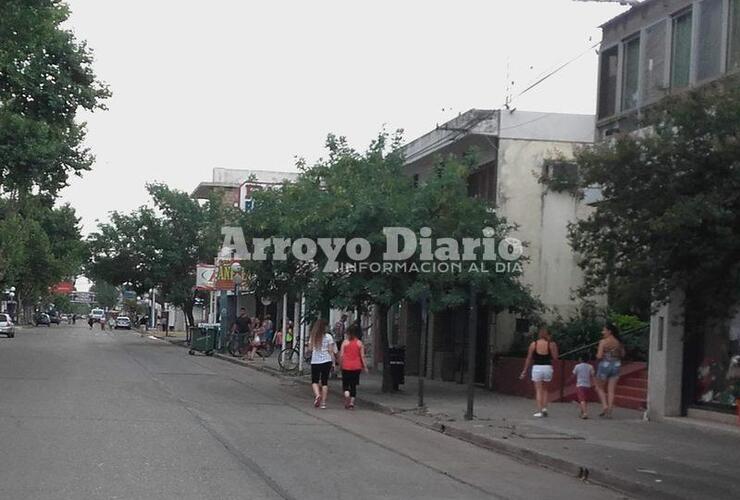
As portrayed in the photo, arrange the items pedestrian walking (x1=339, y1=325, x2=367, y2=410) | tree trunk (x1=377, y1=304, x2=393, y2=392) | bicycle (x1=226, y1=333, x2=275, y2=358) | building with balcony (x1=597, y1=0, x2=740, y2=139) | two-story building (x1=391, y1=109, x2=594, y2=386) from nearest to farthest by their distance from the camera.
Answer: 1. building with balcony (x1=597, y1=0, x2=740, y2=139)
2. pedestrian walking (x1=339, y1=325, x2=367, y2=410)
3. tree trunk (x1=377, y1=304, x2=393, y2=392)
4. two-story building (x1=391, y1=109, x2=594, y2=386)
5. bicycle (x1=226, y1=333, x2=275, y2=358)

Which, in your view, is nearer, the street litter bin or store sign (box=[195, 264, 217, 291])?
the street litter bin

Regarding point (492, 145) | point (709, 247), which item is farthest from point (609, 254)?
point (492, 145)

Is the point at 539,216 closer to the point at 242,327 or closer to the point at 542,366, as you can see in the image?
the point at 542,366

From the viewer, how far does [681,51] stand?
1741cm

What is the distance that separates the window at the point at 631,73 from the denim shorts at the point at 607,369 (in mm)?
4682

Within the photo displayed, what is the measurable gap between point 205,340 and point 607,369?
26469 millimetres

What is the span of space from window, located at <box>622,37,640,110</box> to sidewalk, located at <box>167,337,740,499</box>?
5.87 metres

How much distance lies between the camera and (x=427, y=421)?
18.4m

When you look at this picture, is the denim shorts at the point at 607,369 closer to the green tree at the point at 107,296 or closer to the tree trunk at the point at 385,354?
the tree trunk at the point at 385,354

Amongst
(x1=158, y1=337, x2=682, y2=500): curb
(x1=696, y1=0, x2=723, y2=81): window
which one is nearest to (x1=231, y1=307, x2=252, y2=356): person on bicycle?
(x1=158, y1=337, x2=682, y2=500): curb

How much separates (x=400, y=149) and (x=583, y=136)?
19.3 feet

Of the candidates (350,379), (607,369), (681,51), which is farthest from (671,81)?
(350,379)

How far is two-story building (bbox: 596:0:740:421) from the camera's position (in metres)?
16.7

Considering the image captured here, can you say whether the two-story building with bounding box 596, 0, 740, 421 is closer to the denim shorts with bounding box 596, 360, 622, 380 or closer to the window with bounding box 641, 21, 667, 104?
the window with bounding box 641, 21, 667, 104
